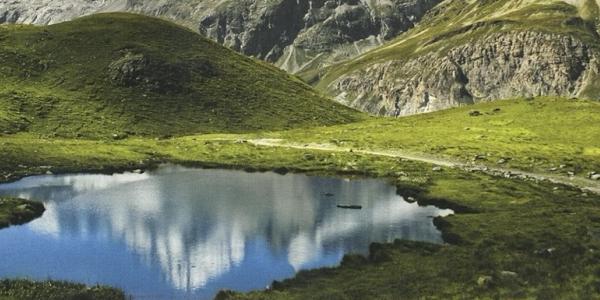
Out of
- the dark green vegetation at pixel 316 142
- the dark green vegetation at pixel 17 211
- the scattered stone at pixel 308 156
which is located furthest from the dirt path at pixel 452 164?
the dark green vegetation at pixel 17 211

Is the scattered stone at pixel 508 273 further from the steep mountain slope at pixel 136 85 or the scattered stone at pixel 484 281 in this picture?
the steep mountain slope at pixel 136 85

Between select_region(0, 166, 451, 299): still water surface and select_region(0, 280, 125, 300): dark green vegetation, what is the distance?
1848mm

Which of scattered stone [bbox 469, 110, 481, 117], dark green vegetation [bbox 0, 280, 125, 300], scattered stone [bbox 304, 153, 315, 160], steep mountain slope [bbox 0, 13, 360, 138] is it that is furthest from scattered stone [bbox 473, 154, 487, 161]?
dark green vegetation [bbox 0, 280, 125, 300]

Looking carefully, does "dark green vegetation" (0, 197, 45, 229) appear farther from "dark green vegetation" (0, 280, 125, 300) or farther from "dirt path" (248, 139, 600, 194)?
"dirt path" (248, 139, 600, 194)

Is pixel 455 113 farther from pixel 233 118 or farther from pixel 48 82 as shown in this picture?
pixel 48 82

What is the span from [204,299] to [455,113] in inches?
4833

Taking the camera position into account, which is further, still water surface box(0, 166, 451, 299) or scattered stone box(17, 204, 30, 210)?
scattered stone box(17, 204, 30, 210)

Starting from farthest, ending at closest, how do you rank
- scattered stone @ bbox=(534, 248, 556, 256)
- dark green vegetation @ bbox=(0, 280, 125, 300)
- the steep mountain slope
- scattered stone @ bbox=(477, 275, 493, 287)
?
1. the steep mountain slope
2. scattered stone @ bbox=(534, 248, 556, 256)
3. dark green vegetation @ bbox=(0, 280, 125, 300)
4. scattered stone @ bbox=(477, 275, 493, 287)

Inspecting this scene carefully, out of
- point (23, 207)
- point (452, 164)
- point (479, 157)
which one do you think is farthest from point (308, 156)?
point (23, 207)

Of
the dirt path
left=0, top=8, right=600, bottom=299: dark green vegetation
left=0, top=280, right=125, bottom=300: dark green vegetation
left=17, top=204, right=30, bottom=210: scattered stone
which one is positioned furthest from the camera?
the dirt path

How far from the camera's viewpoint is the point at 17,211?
54.1 meters

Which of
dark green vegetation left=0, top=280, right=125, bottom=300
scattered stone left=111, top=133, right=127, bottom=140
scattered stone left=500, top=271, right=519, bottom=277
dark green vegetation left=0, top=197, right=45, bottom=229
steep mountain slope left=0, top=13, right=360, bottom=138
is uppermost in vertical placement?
steep mountain slope left=0, top=13, right=360, bottom=138

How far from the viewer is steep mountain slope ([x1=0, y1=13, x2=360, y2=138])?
419 ft

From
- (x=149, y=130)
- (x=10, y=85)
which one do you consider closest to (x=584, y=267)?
(x=149, y=130)
